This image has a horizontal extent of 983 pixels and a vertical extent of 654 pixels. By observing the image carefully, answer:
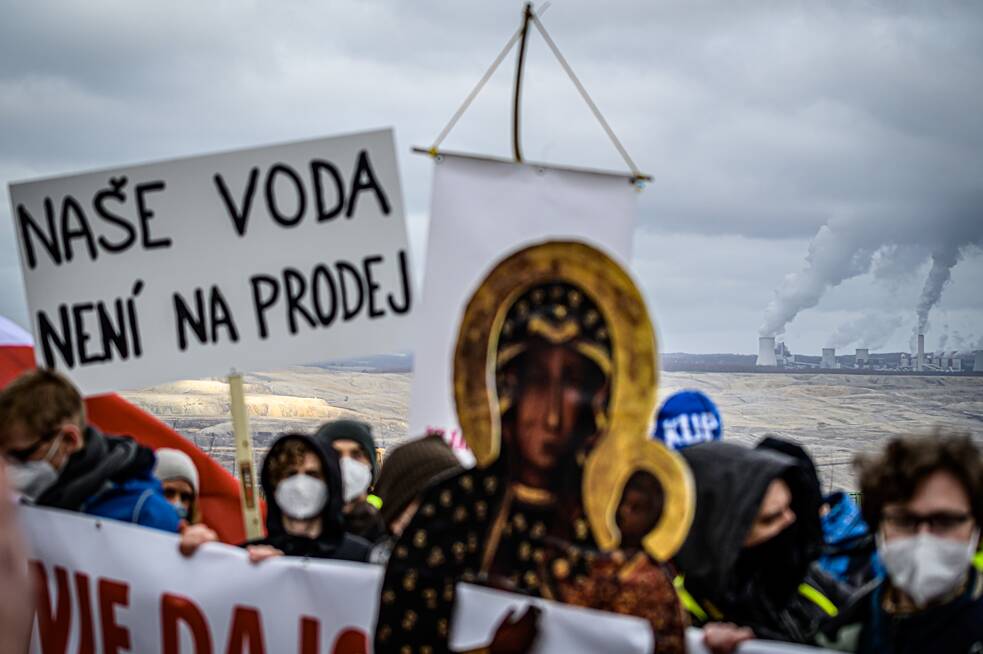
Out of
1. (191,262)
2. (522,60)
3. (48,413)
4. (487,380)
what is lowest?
(48,413)

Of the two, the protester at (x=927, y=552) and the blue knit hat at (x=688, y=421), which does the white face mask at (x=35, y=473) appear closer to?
the blue knit hat at (x=688, y=421)

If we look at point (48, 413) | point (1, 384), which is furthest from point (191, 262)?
point (1, 384)

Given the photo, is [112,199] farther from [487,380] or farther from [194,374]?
[487,380]

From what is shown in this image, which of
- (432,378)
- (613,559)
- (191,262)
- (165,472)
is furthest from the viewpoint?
(165,472)

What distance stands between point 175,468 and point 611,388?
3.40m

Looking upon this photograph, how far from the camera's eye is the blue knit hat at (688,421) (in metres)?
4.95

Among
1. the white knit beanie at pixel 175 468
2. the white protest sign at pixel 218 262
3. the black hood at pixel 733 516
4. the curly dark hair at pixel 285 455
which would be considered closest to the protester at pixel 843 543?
the black hood at pixel 733 516

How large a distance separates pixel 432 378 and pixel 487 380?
1.05 meters

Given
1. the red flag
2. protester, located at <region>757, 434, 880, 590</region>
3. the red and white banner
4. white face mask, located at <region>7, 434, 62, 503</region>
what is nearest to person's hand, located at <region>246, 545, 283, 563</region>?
the red and white banner

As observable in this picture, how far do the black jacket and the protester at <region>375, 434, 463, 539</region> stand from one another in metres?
0.25

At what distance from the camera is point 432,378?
4.19 meters

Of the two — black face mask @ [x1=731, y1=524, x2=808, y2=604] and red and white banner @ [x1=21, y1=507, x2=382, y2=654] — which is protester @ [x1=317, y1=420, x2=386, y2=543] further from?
black face mask @ [x1=731, y1=524, x2=808, y2=604]

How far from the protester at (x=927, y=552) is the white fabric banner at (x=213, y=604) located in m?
0.51

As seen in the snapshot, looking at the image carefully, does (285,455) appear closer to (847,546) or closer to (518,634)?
(518,634)
